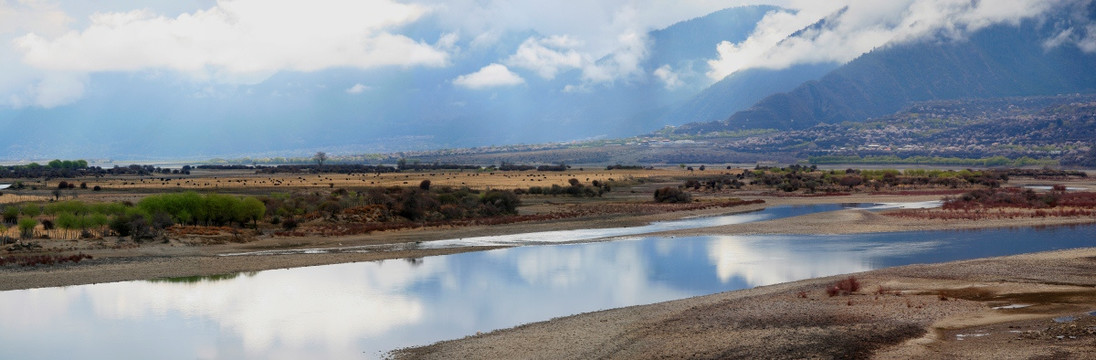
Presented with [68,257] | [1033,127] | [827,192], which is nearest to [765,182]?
[827,192]

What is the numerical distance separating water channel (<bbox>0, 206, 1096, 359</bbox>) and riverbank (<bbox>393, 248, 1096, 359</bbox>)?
7.09ft

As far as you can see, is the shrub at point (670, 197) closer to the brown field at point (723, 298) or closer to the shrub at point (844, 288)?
the brown field at point (723, 298)

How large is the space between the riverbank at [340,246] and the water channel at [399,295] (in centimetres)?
149

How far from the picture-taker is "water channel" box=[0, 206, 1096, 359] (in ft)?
72.6

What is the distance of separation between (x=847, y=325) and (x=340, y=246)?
2575 cm

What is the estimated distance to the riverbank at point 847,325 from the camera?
17625 millimetres

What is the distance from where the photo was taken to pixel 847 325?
2008 cm

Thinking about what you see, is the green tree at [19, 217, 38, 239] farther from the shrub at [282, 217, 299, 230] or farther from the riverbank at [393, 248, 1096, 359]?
the riverbank at [393, 248, 1096, 359]

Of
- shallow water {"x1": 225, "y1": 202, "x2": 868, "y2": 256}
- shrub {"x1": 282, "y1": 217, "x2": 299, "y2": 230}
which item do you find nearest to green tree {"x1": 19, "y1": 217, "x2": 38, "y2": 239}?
shallow water {"x1": 225, "y1": 202, "x2": 868, "y2": 256}

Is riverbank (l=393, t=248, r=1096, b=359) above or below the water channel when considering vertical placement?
above

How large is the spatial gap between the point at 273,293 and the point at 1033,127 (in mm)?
181858

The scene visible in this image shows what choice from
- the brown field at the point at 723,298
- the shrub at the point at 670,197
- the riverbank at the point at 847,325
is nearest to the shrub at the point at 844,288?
the riverbank at the point at 847,325

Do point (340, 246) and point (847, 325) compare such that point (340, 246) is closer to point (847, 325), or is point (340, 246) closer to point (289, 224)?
point (289, 224)

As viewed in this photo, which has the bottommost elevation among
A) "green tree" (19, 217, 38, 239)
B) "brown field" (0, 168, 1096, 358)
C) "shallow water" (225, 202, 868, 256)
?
"shallow water" (225, 202, 868, 256)
